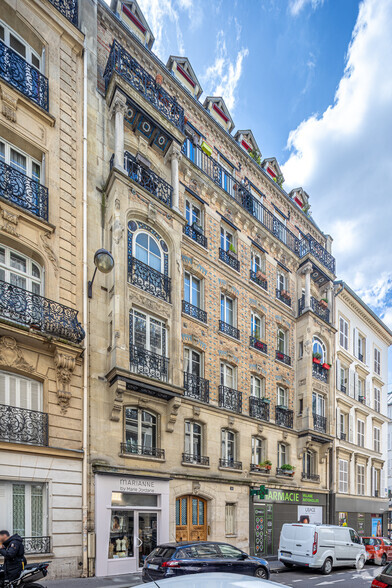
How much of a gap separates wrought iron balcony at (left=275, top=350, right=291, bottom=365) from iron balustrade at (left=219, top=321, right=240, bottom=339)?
3744 millimetres

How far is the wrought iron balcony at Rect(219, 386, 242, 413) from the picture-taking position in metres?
18.9

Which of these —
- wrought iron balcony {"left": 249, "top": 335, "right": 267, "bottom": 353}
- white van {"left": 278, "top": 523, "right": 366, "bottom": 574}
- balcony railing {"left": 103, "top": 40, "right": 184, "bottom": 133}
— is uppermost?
balcony railing {"left": 103, "top": 40, "right": 184, "bottom": 133}

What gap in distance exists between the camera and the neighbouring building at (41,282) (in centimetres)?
1160

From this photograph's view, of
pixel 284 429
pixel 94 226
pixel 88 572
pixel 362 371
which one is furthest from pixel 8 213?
pixel 362 371

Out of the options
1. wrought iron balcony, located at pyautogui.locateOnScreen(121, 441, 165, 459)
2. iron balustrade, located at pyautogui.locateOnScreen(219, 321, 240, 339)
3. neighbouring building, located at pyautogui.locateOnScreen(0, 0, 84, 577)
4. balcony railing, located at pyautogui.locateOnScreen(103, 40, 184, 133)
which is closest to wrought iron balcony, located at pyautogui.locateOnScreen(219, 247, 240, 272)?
iron balustrade, located at pyautogui.locateOnScreen(219, 321, 240, 339)

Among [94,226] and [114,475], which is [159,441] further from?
[94,226]

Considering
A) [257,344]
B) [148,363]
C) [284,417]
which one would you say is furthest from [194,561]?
[284,417]

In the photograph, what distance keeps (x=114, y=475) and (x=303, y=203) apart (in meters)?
22.2

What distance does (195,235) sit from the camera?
19.3m

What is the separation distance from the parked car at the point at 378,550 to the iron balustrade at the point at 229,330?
10274 millimetres

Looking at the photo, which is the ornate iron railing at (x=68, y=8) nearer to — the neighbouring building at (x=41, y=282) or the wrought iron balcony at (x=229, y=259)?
the neighbouring building at (x=41, y=282)

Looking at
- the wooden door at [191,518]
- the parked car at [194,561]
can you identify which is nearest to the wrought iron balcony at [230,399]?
the wooden door at [191,518]

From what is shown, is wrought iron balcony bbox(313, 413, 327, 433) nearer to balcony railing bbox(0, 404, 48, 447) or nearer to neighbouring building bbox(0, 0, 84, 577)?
neighbouring building bbox(0, 0, 84, 577)

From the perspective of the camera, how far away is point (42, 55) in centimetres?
1472
